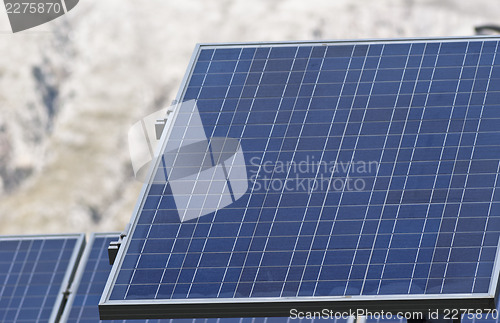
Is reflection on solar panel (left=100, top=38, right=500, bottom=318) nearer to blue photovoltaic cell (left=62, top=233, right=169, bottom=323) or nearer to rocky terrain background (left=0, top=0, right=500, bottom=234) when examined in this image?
blue photovoltaic cell (left=62, top=233, right=169, bottom=323)

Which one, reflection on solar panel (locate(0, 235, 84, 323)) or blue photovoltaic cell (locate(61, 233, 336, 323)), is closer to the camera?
blue photovoltaic cell (locate(61, 233, 336, 323))

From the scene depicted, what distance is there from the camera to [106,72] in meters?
149

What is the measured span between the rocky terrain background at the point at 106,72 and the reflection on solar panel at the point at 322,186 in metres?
107

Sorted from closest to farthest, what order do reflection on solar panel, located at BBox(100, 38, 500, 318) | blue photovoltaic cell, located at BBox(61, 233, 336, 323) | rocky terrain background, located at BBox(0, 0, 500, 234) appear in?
reflection on solar panel, located at BBox(100, 38, 500, 318)
blue photovoltaic cell, located at BBox(61, 233, 336, 323)
rocky terrain background, located at BBox(0, 0, 500, 234)

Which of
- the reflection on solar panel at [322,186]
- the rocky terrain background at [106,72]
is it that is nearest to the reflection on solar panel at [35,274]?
the reflection on solar panel at [322,186]

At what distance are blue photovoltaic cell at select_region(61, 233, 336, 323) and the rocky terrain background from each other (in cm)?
9993

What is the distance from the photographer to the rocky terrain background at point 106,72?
131625 mm

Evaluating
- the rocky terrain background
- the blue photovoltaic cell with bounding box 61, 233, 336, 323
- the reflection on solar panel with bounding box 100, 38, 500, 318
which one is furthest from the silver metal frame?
the rocky terrain background

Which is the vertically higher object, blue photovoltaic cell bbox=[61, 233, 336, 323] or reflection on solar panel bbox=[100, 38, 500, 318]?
reflection on solar panel bbox=[100, 38, 500, 318]

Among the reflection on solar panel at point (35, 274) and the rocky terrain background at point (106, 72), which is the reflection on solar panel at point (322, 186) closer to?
the reflection on solar panel at point (35, 274)

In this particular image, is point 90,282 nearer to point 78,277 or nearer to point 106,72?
point 78,277

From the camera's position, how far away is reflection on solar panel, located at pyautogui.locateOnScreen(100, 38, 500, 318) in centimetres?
1518

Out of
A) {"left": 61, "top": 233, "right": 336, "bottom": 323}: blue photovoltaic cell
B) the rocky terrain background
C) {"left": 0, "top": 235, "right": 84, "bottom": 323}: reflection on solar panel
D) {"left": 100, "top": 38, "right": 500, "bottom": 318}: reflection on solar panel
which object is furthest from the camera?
the rocky terrain background

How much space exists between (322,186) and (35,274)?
32.6 feet
